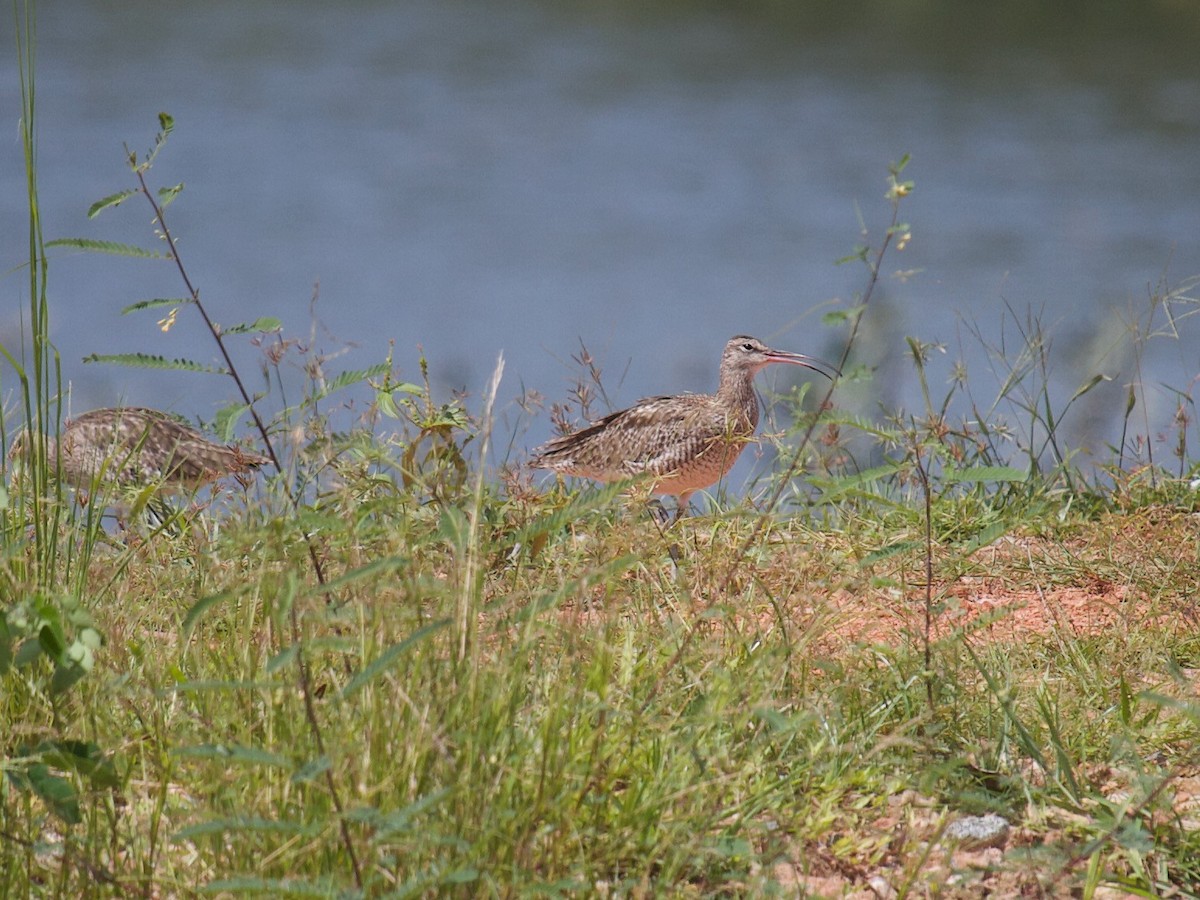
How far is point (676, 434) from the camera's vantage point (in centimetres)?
681

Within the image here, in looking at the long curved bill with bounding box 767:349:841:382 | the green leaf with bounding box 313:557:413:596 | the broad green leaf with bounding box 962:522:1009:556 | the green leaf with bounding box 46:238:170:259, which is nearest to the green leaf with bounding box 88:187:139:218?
the green leaf with bounding box 46:238:170:259

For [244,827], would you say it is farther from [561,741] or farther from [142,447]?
[142,447]

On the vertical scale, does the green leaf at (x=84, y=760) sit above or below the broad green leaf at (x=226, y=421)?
below

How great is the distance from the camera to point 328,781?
2.76 meters

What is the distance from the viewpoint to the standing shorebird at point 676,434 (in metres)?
6.65

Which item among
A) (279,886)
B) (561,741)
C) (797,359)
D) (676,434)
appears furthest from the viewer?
(797,359)

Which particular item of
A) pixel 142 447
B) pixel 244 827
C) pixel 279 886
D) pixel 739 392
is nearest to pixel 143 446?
pixel 142 447

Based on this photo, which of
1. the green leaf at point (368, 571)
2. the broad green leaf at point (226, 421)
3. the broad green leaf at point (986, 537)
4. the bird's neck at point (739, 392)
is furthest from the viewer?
the bird's neck at point (739, 392)

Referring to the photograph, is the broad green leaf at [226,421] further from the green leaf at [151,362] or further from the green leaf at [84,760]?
the green leaf at [84,760]

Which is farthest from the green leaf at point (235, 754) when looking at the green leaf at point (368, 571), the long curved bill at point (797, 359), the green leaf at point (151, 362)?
the long curved bill at point (797, 359)

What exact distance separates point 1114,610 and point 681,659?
66.4 inches

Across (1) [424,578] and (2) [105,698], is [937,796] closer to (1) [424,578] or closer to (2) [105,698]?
(1) [424,578]

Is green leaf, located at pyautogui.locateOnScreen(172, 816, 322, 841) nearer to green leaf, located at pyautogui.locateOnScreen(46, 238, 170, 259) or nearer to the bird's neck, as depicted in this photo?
green leaf, located at pyautogui.locateOnScreen(46, 238, 170, 259)

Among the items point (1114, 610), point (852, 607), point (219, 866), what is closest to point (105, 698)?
point (219, 866)
